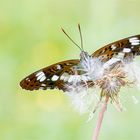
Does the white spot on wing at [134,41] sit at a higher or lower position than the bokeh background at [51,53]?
higher

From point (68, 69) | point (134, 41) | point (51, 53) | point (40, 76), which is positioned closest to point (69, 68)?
point (68, 69)

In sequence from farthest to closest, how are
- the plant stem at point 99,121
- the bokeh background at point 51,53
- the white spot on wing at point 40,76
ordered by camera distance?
the bokeh background at point 51,53
the white spot on wing at point 40,76
the plant stem at point 99,121

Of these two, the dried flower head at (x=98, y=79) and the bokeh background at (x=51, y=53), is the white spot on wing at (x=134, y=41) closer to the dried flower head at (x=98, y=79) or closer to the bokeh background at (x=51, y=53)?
the dried flower head at (x=98, y=79)

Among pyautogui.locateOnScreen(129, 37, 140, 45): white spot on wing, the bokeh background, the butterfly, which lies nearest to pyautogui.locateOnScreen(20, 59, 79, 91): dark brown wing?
the butterfly

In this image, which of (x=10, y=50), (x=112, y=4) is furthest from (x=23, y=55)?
(x=112, y=4)

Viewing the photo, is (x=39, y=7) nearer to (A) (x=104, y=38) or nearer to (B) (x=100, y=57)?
(A) (x=104, y=38)

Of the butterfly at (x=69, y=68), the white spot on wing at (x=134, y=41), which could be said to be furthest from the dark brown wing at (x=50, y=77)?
the white spot on wing at (x=134, y=41)

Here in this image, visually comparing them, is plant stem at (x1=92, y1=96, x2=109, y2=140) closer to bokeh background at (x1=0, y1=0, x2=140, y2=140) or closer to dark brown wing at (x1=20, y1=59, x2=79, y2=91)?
dark brown wing at (x1=20, y1=59, x2=79, y2=91)
